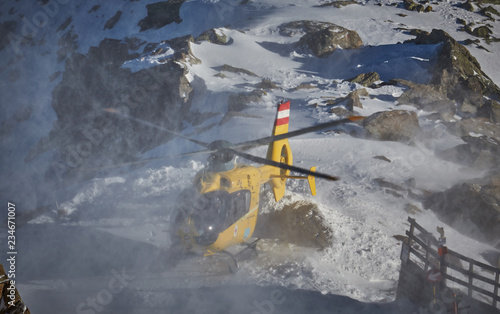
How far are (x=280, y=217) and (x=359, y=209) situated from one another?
2991 millimetres

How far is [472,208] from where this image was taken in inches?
443

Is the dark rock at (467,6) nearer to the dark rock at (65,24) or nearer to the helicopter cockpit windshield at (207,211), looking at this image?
the helicopter cockpit windshield at (207,211)

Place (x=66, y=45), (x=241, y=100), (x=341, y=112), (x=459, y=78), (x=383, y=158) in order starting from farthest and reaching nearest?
(x=66, y=45) → (x=459, y=78) → (x=241, y=100) → (x=341, y=112) → (x=383, y=158)

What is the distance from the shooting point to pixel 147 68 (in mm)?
24641

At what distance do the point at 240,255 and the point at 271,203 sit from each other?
2.52m

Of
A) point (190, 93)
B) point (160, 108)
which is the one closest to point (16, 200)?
point (160, 108)

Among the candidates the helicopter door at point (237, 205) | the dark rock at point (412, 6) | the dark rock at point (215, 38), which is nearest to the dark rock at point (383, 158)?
the helicopter door at point (237, 205)

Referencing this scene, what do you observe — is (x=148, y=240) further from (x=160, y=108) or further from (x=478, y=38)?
(x=478, y=38)

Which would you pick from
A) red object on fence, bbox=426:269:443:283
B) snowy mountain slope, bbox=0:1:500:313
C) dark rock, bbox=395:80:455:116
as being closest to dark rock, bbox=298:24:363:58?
snowy mountain slope, bbox=0:1:500:313

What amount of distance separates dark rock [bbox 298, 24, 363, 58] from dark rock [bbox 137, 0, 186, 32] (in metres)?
18.9

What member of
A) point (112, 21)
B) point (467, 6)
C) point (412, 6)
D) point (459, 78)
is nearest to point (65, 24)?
point (112, 21)

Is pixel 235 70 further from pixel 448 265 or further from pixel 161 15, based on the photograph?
pixel 448 265

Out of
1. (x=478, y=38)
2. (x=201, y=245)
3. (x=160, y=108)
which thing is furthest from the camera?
(x=478, y=38)

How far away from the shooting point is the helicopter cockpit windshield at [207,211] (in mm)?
7594
